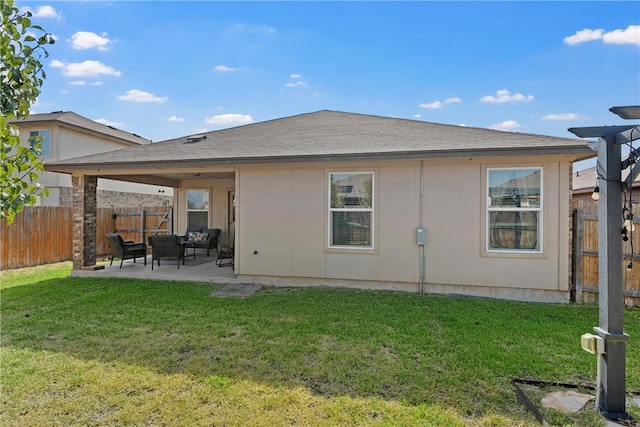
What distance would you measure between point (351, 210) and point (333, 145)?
153 cm

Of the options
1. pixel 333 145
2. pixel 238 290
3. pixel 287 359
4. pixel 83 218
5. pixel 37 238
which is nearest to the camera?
pixel 287 359

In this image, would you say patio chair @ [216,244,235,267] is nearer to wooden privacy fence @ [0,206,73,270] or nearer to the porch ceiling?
the porch ceiling

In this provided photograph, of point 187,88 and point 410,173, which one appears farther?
point 187,88

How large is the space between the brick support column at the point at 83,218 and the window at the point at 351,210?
6.24m

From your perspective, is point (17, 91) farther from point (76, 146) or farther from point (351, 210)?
point (76, 146)

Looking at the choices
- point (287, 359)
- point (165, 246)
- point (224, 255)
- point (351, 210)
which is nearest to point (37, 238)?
point (165, 246)

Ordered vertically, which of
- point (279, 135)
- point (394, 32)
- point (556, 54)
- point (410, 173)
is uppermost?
point (394, 32)

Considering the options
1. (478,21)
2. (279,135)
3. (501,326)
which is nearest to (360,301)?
(501,326)

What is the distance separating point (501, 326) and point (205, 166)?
6.39m

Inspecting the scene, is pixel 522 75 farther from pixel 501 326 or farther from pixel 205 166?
pixel 205 166

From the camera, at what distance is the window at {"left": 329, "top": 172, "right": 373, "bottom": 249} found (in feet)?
23.5

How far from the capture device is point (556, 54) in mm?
10328

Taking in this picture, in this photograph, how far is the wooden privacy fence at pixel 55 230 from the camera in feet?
31.7

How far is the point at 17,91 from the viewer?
1.82 meters
